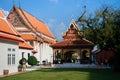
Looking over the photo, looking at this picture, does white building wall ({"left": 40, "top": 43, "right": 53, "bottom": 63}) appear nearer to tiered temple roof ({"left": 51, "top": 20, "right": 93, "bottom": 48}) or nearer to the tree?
tiered temple roof ({"left": 51, "top": 20, "right": 93, "bottom": 48})

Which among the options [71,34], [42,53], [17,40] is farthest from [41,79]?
[42,53]

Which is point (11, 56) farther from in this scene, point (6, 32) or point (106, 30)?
point (106, 30)

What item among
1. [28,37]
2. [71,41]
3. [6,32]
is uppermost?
[28,37]

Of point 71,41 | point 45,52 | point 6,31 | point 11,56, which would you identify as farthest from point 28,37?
point 6,31

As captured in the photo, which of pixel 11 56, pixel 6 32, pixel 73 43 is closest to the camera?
pixel 6 32

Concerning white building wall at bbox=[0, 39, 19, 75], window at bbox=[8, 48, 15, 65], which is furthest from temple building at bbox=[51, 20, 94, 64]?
white building wall at bbox=[0, 39, 19, 75]

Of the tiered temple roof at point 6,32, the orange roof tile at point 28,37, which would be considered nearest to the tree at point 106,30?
the tiered temple roof at point 6,32

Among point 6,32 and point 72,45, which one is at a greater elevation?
point 6,32

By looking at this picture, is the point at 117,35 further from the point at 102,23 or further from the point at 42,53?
the point at 42,53

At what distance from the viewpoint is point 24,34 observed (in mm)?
55750

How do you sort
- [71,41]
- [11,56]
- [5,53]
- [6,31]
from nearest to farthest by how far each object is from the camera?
[5,53] → [6,31] → [11,56] → [71,41]

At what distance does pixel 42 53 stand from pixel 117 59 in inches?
1200

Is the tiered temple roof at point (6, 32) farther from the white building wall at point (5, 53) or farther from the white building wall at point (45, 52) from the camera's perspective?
the white building wall at point (45, 52)

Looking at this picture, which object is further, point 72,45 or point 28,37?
point 28,37
